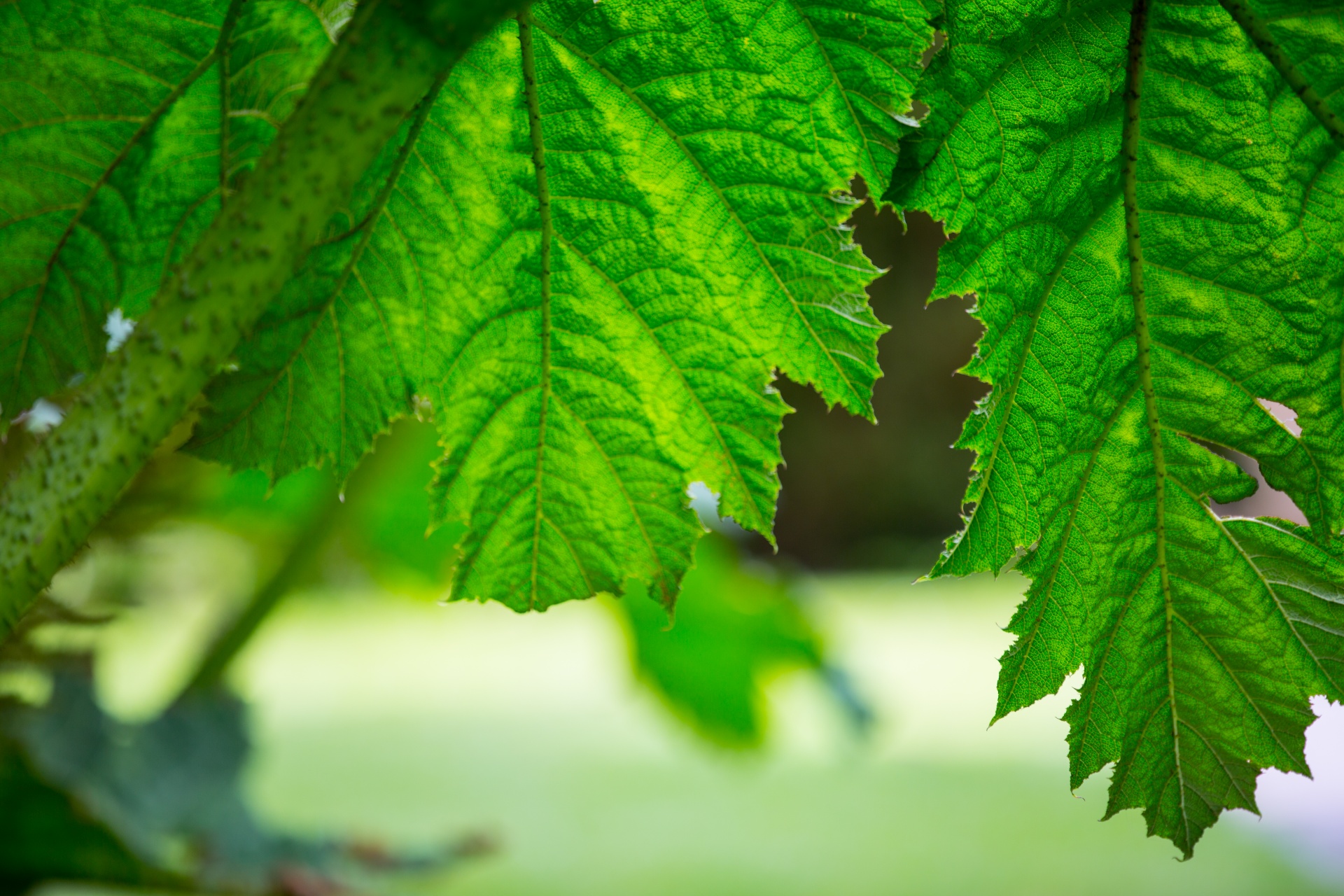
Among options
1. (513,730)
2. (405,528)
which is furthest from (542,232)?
(513,730)

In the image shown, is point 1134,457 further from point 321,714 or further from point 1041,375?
point 321,714

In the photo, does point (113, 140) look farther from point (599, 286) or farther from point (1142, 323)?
point (1142, 323)

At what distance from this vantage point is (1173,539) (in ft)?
1.37

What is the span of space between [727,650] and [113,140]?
1.67 metres

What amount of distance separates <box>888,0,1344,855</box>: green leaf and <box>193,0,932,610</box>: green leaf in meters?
0.05

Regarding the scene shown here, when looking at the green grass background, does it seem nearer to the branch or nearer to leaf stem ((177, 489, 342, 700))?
leaf stem ((177, 489, 342, 700))

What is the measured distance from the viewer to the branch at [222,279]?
243mm

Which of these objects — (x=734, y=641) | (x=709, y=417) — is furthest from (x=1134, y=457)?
(x=734, y=641)

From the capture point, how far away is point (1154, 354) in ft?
1.31

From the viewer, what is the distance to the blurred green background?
47.7 inches

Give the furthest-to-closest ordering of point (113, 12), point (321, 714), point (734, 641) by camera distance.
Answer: point (321, 714)
point (734, 641)
point (113, 12)

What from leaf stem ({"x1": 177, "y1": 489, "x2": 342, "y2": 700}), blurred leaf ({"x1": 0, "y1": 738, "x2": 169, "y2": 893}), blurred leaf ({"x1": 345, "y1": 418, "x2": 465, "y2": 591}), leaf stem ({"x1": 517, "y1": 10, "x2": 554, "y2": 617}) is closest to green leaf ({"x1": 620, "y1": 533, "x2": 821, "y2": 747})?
blurred leaf ({"x1": 345, "y1": 418, "x2": 465, "y2": 591})

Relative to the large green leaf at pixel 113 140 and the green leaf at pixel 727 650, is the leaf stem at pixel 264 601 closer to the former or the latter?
the green leaf at pixel 727 650

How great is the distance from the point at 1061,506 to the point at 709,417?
0.50ft
